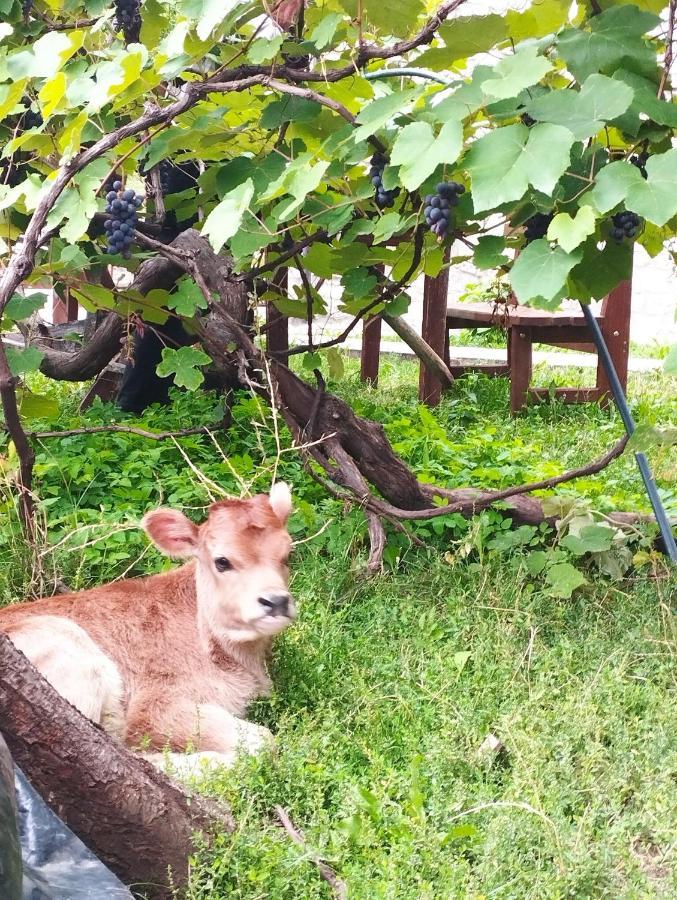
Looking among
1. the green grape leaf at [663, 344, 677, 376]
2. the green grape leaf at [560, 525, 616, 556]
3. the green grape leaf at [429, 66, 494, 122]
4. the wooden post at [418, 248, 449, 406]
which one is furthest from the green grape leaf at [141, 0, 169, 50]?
the wooden post at [418, 248, 449, 406]

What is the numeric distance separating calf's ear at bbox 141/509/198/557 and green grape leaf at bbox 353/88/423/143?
1.75 meters

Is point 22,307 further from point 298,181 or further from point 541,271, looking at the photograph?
point 541,271

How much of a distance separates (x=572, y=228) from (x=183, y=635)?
2.35 meters

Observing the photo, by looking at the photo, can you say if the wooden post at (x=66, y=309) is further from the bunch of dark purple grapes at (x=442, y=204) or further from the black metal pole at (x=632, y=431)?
the bunch of dark purple grapes at (x=442, y=204)

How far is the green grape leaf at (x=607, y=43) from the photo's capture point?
3824mm

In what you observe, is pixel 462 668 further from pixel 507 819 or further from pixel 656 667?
pixel 507 819

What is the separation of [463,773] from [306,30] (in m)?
3.53

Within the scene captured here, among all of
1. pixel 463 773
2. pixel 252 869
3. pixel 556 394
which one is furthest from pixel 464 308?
pixel 252 869

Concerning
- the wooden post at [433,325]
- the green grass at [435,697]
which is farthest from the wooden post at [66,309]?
the wooden post at [433,325]

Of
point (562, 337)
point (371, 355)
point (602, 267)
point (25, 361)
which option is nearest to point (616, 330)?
point (562, 337)

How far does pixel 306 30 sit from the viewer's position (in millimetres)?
4902

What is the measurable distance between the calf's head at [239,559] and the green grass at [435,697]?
408 mm

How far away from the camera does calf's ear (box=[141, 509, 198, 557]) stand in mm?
4289

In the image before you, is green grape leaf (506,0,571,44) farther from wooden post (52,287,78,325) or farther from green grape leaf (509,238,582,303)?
wooden post (52,287,78,325)
